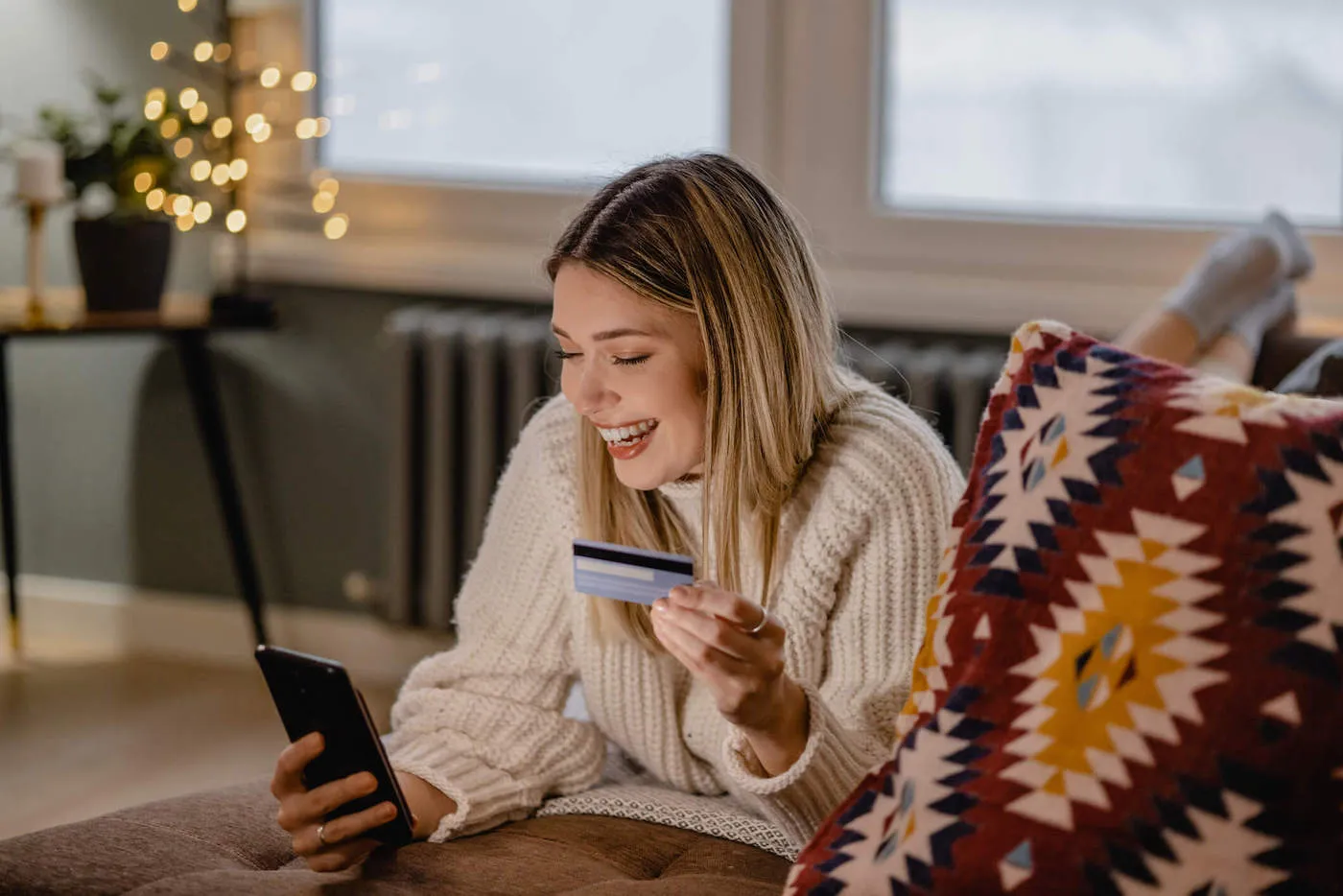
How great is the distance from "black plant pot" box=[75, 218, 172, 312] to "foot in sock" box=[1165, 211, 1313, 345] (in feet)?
5.52

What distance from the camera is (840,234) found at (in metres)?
2.66

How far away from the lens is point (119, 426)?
10.2ft

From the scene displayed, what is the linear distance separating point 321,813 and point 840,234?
5.60ft

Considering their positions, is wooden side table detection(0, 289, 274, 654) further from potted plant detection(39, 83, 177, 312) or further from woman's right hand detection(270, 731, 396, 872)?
woman's right hand detection(270, 731, 396, 872)

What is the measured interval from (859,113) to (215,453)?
49.4 inches

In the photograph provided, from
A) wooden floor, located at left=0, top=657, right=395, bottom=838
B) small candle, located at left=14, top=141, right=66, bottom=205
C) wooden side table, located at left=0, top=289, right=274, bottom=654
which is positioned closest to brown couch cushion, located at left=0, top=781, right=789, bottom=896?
wooden floor, located at left=0, top=657, right=395, bottom=838

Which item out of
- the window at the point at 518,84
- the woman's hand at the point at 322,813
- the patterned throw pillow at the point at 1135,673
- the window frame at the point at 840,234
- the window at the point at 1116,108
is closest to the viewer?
the patterned throw pillow at the point at 1135,673

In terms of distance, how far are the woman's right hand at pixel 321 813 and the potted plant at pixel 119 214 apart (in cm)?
170

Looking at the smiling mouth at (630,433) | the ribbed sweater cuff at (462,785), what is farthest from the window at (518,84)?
the ribbed sweater cuff at (462,785)

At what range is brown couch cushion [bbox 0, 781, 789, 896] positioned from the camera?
1062 mm

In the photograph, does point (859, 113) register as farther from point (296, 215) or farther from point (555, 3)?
point (296, 215)

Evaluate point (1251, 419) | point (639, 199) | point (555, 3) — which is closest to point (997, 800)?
point (1251, 419)

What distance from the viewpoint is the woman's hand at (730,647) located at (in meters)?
1.04

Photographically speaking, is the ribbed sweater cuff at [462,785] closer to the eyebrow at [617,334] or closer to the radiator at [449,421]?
the eyebrow at [617,334]
